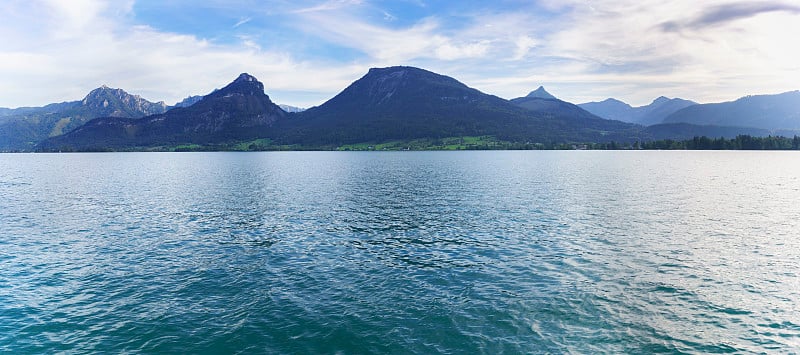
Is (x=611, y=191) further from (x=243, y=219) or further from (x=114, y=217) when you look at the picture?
(x=114, y=217)

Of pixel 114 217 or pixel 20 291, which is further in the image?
pixel 114 217

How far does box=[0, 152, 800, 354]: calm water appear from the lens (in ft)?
83.5

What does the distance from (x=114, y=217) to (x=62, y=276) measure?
3194 cm

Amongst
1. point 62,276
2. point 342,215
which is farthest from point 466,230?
point 62,276

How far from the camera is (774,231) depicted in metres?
53.0

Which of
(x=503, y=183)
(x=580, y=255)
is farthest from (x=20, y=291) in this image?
(x=503, y=183)

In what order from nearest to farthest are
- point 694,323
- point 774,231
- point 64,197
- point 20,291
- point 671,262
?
point 694,323, point 20,291, point 671,262, point 774,231, point 64,197

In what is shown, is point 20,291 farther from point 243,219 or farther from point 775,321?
point 775,321

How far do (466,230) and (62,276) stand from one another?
4185 cm

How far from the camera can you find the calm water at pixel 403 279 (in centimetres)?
2545

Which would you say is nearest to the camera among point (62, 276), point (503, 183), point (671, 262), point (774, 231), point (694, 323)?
point (694, 323)

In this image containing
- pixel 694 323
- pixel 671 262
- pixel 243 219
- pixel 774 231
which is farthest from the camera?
pixel 243 219

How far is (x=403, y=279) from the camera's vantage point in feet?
118

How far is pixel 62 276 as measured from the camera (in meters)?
36.6
